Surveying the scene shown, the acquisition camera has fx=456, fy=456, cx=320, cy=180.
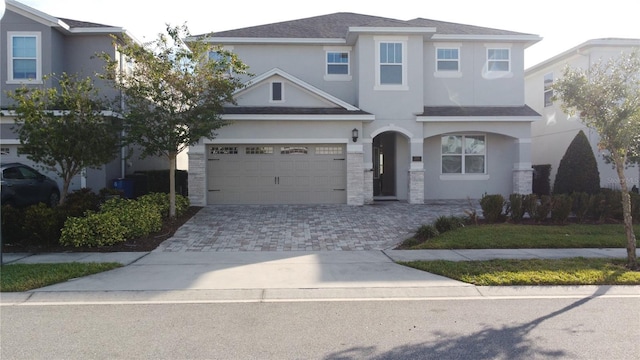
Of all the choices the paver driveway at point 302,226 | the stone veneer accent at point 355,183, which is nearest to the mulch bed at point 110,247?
the paver driveway at point 302,226

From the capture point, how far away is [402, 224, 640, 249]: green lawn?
35.2 ft

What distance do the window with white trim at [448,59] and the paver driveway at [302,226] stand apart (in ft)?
20.0

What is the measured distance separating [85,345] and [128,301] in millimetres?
1774

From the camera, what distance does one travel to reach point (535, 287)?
740 centimetres

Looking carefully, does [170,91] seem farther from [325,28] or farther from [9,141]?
[325,28]

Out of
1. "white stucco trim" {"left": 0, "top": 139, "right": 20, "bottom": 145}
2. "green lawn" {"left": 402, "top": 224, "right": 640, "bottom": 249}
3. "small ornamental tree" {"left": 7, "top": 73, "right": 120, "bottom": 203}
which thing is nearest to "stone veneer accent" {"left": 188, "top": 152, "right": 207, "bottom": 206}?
"small ornamental tree" {"left": 7, "top": 73, "right": 120, "bottom": 203}

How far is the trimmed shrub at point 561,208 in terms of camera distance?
13.1 meters

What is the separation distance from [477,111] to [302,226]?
32.3 ft

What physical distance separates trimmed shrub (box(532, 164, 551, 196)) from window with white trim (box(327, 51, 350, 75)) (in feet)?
32.7

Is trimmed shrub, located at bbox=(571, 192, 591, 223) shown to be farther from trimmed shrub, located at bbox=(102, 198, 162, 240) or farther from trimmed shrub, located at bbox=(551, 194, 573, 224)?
trimmed shrub, located at bbox=(102, 198, 162, 240)

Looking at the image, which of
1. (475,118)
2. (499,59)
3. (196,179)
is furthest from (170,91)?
(499,59)

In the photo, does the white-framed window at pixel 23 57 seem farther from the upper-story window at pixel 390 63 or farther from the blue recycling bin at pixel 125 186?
the upper-story window at pixel 390 63

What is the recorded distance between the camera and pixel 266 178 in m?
17.2

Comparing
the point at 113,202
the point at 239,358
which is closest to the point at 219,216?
the point at 113,202
